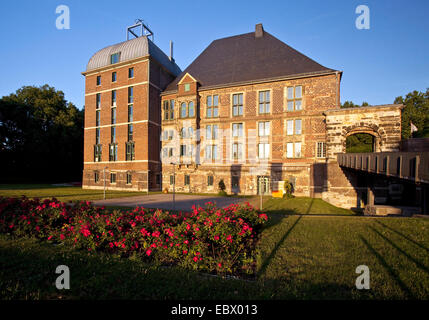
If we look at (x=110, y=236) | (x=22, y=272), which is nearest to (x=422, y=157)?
(x=110, y=236)

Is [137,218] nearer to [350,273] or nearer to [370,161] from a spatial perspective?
[350,273]

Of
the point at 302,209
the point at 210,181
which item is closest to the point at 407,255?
the point at 302,209

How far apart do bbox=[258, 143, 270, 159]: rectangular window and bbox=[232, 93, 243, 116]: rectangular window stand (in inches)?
186

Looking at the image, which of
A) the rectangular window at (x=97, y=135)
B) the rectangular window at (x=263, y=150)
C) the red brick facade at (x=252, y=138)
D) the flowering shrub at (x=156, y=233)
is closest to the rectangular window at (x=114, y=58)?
the red brick facade at (x=252, y=138)

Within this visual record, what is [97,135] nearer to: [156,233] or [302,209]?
[302,209]

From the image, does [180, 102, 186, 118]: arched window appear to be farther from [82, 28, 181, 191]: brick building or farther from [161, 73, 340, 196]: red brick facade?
[82, 28, 181, 191]: brick building

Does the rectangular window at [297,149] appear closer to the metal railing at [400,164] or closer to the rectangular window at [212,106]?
the metal railing at [400,164]

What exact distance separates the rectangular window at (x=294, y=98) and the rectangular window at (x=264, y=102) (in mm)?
2239

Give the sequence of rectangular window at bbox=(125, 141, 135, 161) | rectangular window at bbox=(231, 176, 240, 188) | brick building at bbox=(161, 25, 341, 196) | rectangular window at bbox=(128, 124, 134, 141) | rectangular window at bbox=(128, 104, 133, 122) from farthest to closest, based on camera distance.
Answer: rectangular window at bbox=(128, 104, 133, 122) < rectangular window at bbox=(128, 124, 134, 141) < rectangular window at bbox=(125, 141, 135, 161) < rectangular window at bbox=(231, 176, 240, 188) < brick building at bbox=(161, 25, 341, 196)

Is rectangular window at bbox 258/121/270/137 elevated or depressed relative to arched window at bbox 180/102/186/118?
depressed

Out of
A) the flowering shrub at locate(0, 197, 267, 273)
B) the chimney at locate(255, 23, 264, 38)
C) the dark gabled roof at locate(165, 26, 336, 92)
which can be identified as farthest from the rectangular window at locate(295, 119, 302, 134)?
the flowering shrub at locate(0, 197, 267, 273)

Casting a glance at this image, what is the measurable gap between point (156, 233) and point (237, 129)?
21193 mm

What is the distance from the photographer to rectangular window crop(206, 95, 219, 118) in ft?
86.3

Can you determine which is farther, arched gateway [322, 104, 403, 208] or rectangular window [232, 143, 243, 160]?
rectangular window [232, 143, 243, 160]
